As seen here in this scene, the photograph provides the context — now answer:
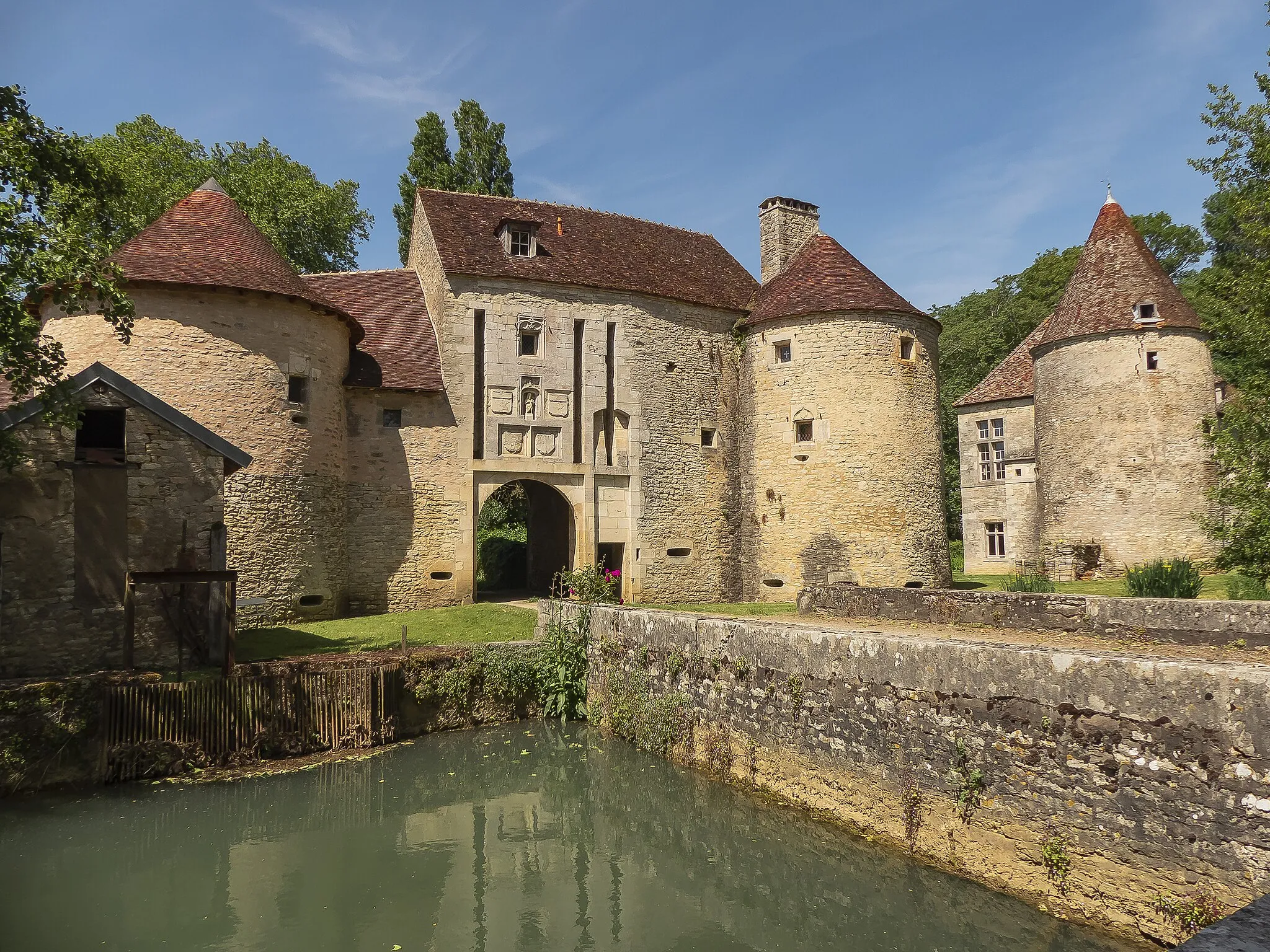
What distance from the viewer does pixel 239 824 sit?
28.6ft

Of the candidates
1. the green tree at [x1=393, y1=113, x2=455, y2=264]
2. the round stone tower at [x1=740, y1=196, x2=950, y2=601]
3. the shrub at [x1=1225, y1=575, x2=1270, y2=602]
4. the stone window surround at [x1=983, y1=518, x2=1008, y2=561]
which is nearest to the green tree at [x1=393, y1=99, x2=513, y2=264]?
the green tree at [x1=393, y1=113, x2=455, y2=264]

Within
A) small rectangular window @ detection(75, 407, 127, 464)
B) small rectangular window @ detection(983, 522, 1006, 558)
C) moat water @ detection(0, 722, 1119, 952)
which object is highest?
small rectangular window @ detection(75, 407, 127, 464)

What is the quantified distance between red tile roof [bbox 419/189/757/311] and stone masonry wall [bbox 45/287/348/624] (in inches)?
172

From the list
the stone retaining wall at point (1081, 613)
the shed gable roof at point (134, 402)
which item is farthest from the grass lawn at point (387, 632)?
the stone retaining wall at point (1081, 613)

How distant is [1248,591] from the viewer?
12.0 metres

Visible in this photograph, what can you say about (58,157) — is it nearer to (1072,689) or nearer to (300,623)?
(300,623)

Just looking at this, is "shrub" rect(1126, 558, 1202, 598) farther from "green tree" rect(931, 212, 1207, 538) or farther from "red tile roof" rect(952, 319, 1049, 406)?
"green tree" rect(931, 212, 1207, 538)

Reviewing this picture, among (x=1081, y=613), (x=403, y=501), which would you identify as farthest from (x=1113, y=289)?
(x=403, y=501)

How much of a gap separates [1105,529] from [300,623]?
62.6 ft

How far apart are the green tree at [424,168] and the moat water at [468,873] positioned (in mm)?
27160

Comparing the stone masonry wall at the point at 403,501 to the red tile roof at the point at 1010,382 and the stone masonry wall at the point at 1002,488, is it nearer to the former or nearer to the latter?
the stone masonry wall at the point at 1002,488

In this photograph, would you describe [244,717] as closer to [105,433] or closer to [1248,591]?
[105,433]

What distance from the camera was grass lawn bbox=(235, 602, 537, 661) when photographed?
1341 centimetres

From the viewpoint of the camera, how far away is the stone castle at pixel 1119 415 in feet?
64.8
